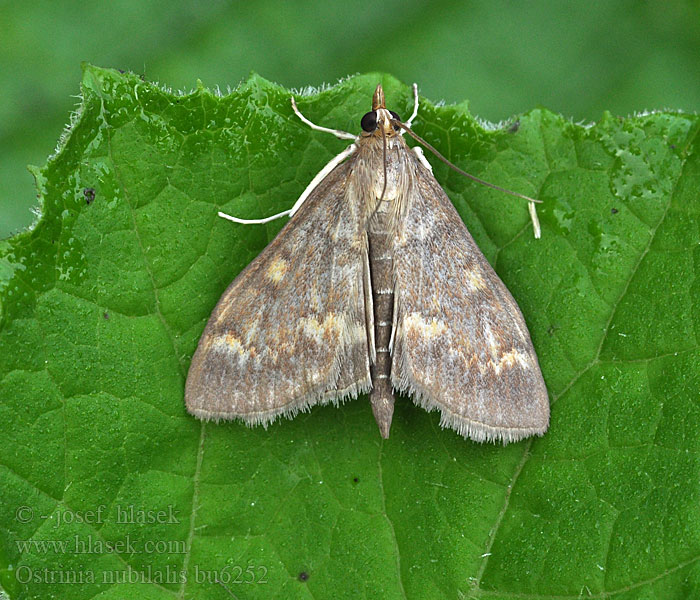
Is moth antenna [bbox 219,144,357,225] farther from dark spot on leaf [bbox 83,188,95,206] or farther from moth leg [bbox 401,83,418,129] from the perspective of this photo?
dark spot on leaf [bbox 83,188,95,206]

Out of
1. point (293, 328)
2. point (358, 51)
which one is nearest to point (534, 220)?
point (293, 328)

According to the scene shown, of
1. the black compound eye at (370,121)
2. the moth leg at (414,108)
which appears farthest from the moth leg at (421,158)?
the black compound eye at (370,121)

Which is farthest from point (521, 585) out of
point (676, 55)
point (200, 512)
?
point (676, 55)

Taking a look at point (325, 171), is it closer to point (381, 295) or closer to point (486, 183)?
point (381, 295)

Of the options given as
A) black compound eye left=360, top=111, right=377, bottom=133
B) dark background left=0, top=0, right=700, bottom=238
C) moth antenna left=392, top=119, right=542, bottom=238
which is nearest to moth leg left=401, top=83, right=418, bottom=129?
moth antenna left=392, top=119, right=542, bottom=238

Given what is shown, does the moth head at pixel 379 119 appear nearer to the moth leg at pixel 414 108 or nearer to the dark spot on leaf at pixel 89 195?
the moth leg at pixel 414 108
